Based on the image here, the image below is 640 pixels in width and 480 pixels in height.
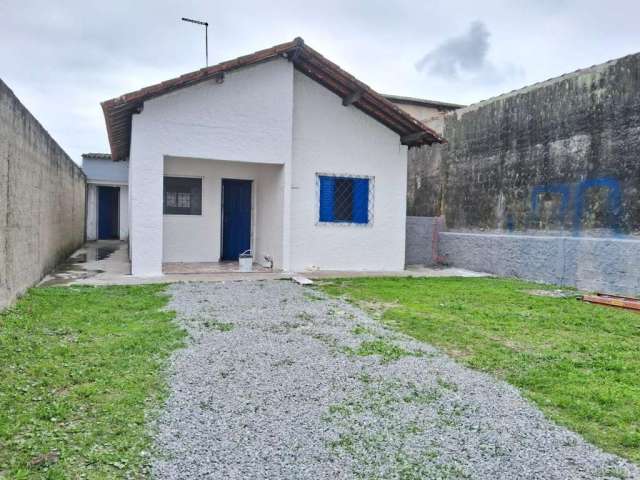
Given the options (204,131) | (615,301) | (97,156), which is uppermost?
(97,156)

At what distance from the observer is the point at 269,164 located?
1120 centimetres

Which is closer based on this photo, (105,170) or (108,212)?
(105,170)

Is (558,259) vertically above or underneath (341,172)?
underneath

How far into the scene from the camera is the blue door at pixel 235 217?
1316 cm

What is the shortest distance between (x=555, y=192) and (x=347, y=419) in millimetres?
8911

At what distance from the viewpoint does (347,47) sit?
1439 cm

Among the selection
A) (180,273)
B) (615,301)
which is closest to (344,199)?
(180,273)

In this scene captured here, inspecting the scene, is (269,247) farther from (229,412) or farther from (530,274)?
(229,412)

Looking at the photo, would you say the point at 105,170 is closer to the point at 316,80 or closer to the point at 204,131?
the point at 204,131

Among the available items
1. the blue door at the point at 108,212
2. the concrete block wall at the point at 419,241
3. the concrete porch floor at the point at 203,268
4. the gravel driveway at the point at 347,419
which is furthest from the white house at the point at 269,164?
the blue door at the point at 108,212

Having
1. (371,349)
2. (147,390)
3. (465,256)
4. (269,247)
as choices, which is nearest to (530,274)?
(465,256)

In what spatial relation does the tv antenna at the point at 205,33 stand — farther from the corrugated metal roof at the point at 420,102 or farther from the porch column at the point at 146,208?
the corrugated metal roof at the point at 420,102

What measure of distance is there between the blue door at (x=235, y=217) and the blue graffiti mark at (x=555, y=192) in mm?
7318

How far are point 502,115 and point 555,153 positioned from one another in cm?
202
